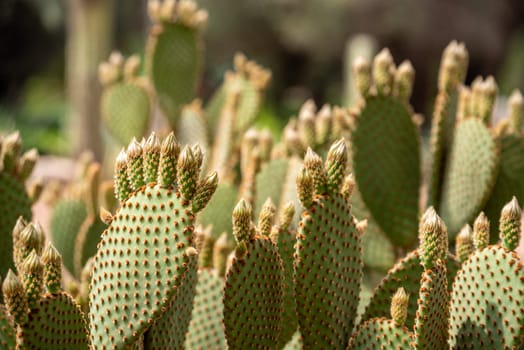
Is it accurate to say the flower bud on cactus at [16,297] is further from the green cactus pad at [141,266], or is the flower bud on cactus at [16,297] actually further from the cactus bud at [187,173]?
the cactus bud at [187,173]

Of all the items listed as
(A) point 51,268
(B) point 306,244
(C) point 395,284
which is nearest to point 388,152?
(C) point 395,284

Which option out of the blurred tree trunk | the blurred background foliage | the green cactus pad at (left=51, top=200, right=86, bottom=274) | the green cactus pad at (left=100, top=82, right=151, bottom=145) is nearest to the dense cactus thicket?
the green cactus pad at (left=51, top=200, right=86, bottom=274)

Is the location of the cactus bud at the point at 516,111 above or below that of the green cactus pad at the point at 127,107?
below

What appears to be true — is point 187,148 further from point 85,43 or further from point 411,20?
point 411,20

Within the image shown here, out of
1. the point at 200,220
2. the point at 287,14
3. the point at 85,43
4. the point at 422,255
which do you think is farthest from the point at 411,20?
the point at 422,255

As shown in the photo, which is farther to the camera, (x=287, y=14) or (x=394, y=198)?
(x=287, y=14)

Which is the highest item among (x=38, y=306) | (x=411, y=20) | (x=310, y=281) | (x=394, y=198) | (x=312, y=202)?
(x=411, y=20)

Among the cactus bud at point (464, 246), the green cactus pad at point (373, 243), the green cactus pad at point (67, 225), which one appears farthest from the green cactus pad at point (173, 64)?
the cactus bud at point (464, 246)
